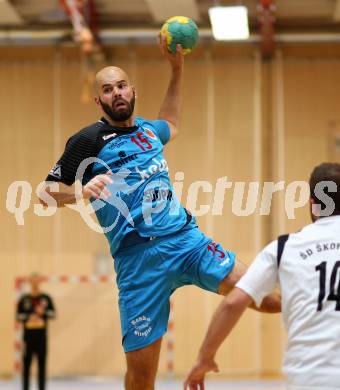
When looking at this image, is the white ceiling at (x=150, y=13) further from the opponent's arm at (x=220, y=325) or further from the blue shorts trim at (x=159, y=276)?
the opponent's arm at (x=220, y=325)

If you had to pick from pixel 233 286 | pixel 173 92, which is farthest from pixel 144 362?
pixel 173 92

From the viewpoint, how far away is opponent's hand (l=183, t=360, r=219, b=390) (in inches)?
172

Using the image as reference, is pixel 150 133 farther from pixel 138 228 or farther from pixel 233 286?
pixel 233 286

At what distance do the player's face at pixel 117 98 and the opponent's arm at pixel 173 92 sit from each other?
0.61 metres

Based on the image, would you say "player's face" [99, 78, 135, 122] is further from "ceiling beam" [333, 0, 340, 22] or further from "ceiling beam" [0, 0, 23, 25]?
"ceiling beam" [0, 0, 23, 25]

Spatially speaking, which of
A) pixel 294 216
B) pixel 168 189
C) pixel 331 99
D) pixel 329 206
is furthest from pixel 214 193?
pixel 329 206

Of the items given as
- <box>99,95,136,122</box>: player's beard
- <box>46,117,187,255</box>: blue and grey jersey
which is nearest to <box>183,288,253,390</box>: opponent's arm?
<box>46,117,187,255</box>: blue and grey jersey

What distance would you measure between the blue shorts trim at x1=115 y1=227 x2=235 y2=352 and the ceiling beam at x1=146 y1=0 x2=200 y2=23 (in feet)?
33.7

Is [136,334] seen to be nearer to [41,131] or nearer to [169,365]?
[169,365]

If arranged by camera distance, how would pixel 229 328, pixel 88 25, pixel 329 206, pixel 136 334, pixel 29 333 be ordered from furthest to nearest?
pixel 88 25, pixel 29 333, pixel 136 334, pixel 329 206, pixel 229 328

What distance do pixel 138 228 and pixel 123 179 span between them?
1.39ft

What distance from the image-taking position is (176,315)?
18094 mm

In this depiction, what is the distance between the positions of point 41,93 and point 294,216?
629cm

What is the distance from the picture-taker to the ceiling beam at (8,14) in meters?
16.9
